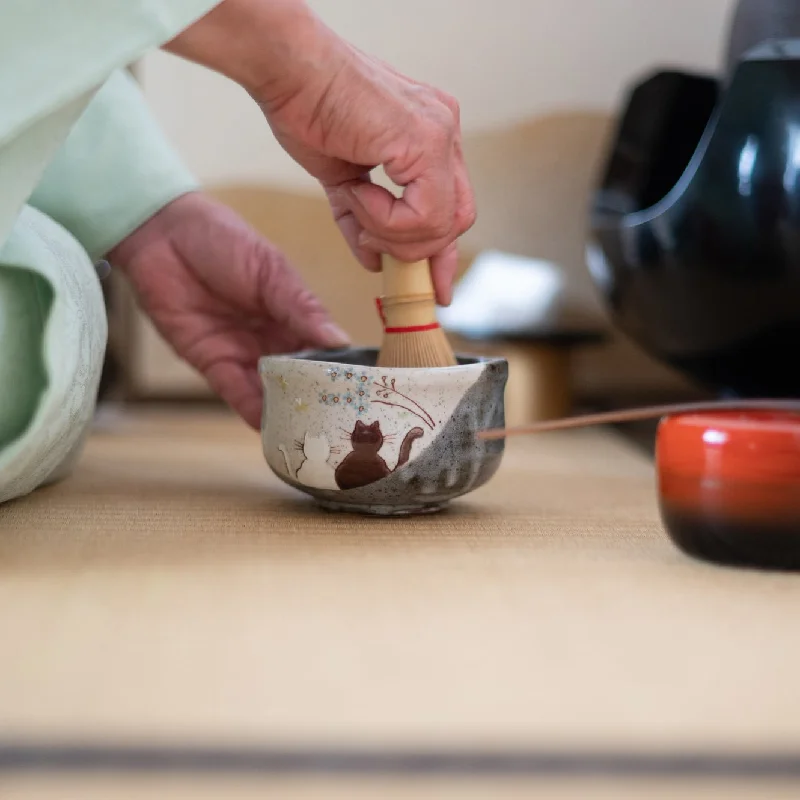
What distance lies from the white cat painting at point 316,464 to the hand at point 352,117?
147 mm

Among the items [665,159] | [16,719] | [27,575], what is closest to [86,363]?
[27,575]

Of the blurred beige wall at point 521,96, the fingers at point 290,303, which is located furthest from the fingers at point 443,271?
the blurred beige wall at point 521,96

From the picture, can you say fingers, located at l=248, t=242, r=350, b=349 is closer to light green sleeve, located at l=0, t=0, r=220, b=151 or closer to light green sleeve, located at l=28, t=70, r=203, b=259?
light green sleeve, located at l=28, t=70, r=203, b=259

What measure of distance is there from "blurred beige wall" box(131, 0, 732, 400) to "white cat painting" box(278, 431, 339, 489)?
2.62 ft

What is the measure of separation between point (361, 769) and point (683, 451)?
0.28m

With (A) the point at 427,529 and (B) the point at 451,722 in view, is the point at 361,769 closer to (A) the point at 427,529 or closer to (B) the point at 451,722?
(B) the point at 451,722

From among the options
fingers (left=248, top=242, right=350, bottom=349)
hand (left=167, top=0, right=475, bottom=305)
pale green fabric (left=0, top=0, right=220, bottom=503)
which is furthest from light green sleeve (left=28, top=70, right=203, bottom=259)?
hand (left=167, top=0, right=475, bottom=305)

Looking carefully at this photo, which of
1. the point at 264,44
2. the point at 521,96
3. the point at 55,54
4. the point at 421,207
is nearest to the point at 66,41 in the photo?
the point at 55,54

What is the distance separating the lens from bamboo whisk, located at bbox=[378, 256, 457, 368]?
689 mm

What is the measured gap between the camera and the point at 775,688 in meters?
0.38

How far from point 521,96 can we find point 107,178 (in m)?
0.75

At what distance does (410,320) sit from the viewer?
70 centimetres

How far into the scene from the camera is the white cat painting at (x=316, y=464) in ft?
2.09

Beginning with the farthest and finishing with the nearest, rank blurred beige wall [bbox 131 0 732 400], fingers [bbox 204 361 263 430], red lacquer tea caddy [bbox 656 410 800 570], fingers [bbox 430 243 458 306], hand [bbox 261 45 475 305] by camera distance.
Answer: blurred beige wall [bbox 131 0 732 400], fingers [bbox 204 361 263 430], fingers [bbox 430 243 458 306], hand [bbox 261 45 475 305], red lacquer tea caddy [bbox 656 410 800 570]
